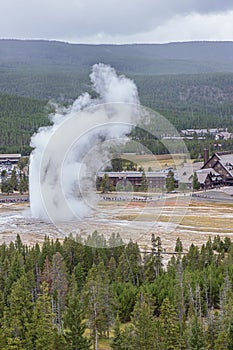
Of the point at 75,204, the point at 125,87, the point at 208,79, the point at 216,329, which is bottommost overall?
the point at 216,329

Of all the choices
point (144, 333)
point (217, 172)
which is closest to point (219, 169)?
point (217, 172)

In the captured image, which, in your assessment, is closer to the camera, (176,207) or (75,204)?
(75,204)

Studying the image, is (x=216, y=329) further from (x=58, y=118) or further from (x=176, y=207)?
(x=58, y=118)

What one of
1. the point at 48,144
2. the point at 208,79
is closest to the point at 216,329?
the point at 48,144

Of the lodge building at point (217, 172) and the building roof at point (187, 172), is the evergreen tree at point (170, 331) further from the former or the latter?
the lodge building at point (217, 172)

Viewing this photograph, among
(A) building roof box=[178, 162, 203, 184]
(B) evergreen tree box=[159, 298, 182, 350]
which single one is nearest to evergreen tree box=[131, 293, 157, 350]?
(B) evergreen tree box=[159, 298, 182, 350]

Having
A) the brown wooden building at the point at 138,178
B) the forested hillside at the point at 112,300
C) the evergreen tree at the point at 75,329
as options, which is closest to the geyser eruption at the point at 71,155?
the brown wooden building at the point at 138,178
